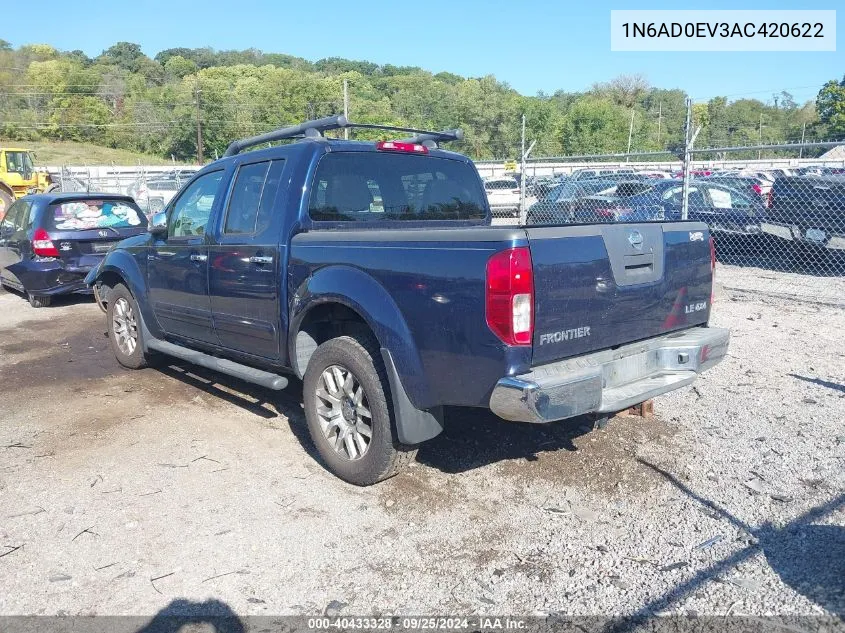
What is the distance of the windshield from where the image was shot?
894 inches

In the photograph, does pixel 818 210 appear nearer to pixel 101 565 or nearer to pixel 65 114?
pixel 101 565

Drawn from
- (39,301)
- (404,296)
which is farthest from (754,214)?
(39,301)

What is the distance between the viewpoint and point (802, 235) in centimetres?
1135

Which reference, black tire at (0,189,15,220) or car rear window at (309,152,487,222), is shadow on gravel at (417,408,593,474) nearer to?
car rear window at (309,152,487,222)

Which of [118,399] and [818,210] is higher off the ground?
[818,210]

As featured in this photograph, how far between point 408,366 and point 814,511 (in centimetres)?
229

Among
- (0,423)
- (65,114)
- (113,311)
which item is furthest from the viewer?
(65,114)

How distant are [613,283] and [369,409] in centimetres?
151

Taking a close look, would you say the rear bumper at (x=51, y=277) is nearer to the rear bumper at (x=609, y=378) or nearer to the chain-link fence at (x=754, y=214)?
the chain-link fence at (x=754, y=214)

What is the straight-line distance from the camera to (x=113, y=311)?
6.89m

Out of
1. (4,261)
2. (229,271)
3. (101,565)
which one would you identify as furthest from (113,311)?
(4,261)

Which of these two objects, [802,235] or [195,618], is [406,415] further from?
[802,235]

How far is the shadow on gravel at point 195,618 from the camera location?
2.83 metres

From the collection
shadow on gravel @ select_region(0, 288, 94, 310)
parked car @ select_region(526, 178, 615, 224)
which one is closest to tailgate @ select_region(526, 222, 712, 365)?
shadow on gravel @ select_region(0, 288, 94, 310)
